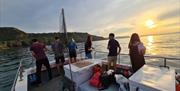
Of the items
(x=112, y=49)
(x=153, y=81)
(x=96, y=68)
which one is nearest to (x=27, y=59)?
(x=112, y=49)

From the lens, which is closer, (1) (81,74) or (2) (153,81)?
(2) (153,81)

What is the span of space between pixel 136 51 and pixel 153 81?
1438 millimetres

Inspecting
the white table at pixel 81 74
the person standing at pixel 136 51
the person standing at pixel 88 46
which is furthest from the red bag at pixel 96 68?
the person standing at pixel 88 46

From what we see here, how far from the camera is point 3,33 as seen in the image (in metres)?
96.1

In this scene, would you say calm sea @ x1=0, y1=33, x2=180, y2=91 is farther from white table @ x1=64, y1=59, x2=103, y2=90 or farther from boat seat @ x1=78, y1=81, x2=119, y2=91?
boat seat @ x1=78, y1=81, x2=119, y2=91

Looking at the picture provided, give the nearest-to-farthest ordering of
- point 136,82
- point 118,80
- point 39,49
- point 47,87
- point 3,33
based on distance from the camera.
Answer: point 136,82
point 118,80
point 47,87
point 39,49
point 3,33

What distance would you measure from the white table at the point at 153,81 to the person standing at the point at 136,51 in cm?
87

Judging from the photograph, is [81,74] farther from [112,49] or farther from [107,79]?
[112,49]

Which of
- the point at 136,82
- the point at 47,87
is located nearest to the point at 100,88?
the point at 136,82

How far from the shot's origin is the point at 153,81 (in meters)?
2.32

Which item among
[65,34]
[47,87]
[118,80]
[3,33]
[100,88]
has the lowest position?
[47,87]

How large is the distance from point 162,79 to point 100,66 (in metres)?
2.09

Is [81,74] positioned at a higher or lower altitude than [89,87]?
higher

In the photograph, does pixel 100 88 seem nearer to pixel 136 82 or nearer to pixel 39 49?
pixel 136 82
